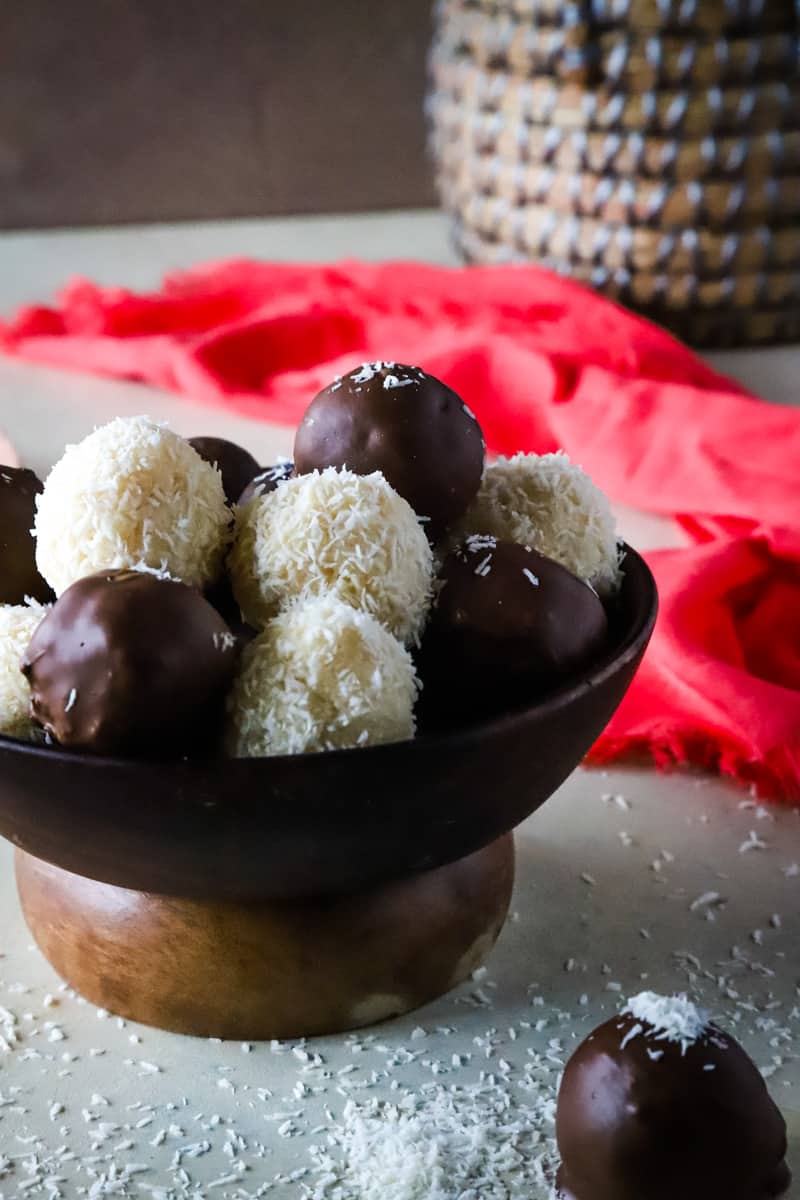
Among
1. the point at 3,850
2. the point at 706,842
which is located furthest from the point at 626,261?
the point at 3,850

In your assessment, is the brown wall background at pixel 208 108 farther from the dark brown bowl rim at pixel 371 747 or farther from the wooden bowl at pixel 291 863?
the dark brown bowl rim at pixel 371 747

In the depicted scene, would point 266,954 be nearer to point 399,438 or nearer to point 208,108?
point 399,438

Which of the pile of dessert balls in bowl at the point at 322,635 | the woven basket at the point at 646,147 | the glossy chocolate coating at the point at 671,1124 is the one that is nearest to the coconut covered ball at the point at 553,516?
the pile of dessert balls in bowl at the point at 322,635

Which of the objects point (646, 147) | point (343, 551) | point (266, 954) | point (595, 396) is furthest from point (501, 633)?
point (646, 147)

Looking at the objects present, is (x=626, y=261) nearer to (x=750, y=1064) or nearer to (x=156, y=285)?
(x=156, y=285)

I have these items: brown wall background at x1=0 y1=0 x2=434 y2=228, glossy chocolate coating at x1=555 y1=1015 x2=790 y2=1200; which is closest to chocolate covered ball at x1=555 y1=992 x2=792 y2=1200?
glossy chocolate coating at x1=555 y1=1015 x2=790 y2=1200
